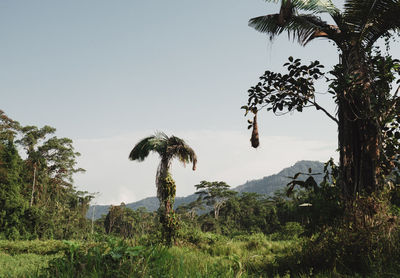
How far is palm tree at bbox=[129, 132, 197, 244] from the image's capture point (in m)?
11.3

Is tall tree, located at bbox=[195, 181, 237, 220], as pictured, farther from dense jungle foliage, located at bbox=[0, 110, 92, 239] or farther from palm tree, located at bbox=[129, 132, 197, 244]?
palm tree, located at bbox=[129, 132, 197, 244]

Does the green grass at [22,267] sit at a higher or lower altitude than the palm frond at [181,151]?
lower

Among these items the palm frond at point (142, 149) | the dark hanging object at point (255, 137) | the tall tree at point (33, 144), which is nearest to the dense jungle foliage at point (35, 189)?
the tall tree at point (33, 144)

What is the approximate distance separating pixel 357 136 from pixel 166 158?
755 centimetres

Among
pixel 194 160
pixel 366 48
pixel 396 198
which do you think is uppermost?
pixel 366 48

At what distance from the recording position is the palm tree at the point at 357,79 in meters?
5.66

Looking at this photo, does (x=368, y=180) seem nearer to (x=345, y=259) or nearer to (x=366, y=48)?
(x=345, y=259)

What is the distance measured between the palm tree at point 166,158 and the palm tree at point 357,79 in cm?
687

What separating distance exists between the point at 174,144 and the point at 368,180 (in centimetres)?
794

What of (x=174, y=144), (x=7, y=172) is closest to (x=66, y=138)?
(x=7, y=172)

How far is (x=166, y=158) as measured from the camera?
480 inches

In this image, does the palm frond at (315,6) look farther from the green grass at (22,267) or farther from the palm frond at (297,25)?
the green grass at (22,267)

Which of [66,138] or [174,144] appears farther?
[66,138]

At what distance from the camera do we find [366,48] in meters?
6.16
